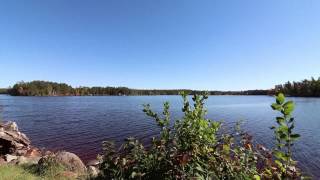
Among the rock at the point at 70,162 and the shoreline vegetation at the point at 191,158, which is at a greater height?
the shoreline vegetation at the point at 191,158

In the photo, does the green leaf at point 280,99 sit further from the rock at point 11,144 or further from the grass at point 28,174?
the rock at point 11,144

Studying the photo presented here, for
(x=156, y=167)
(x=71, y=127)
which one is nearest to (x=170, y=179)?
(x=156, y=167)

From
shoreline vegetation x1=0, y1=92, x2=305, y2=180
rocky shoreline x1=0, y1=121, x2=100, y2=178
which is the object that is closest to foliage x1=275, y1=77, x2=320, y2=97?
rocky shoreline x1=0, y1=121, x2=100, y2=178

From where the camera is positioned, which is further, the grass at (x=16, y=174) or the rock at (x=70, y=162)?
the rock at (x=70, y=162)

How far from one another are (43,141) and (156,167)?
94.0ft

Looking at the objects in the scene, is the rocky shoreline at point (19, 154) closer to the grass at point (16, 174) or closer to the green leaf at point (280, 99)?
the grass at point (16, 174)

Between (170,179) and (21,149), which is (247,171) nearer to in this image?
(170,179)

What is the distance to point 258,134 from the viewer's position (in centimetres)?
3209

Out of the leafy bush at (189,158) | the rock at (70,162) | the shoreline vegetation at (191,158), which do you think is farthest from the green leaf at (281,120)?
the rock at (70,162)

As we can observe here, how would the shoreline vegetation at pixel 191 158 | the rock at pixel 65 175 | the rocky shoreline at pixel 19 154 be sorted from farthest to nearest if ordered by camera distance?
the rocky shoreline at pixel 19 154 → the rock at pixel 65 175 → the shoreline vegetation at pixel 191 158

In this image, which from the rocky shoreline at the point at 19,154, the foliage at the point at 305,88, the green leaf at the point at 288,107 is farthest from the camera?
the foliage at the point at 305,88

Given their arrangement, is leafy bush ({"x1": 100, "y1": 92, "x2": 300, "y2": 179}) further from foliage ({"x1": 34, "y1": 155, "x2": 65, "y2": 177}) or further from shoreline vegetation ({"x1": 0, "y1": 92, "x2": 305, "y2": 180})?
foliage ({"x1": 34, "y1": 155, "x2": 65, "y2": 177})

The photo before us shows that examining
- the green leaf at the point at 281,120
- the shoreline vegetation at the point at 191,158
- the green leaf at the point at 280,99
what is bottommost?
the shoreline vegetation at the point at 191,158

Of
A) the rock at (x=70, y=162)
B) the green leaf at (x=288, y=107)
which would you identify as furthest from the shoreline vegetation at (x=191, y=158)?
the rock at (x=70, y=162)
